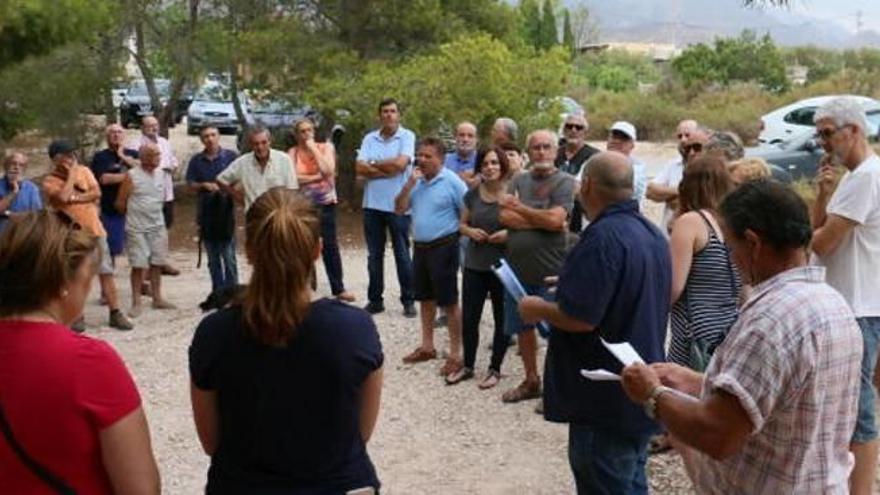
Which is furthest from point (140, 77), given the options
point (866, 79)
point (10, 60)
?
point (866, 79)

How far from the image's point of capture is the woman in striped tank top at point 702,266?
433cm

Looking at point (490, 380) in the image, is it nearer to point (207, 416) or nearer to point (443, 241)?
point (443, 241)

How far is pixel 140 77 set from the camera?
59.1 ft

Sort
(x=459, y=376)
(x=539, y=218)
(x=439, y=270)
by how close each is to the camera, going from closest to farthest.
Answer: (x=539, y=218), (x=459, y=376), (x=439, y=270)

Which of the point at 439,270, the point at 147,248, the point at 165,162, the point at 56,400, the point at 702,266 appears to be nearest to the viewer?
the point at 56,400

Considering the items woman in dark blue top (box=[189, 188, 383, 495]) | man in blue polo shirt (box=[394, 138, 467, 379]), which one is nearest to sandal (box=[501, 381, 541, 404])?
man in blue polo shirt (box=[394, 138, 467, 379])

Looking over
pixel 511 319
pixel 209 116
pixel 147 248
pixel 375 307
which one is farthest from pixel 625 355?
pixel 209 116

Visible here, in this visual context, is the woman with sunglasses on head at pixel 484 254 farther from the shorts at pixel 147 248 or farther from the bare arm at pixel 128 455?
the bare arm at pixel 128 455

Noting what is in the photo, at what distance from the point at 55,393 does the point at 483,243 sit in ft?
14.7

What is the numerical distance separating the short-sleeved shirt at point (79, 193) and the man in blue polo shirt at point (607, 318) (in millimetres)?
5235

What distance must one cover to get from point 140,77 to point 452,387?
13.0 meters

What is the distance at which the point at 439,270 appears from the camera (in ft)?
23.6

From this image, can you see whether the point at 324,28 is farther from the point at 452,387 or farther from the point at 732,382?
Result: the point at 732,382

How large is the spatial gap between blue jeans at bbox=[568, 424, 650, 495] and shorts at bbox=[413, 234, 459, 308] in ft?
11.6
